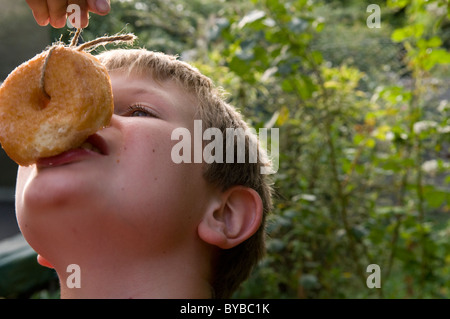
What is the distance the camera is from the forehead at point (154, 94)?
3.88 ft

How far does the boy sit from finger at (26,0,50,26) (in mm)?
228

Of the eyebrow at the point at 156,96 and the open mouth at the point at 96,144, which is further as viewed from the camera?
the eyebrow at the point at 156,96

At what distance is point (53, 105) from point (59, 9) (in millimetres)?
290

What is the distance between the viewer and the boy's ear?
1190mm

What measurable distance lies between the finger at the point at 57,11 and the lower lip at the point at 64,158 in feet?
1.18

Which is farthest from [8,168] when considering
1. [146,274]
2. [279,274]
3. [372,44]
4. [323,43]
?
[372,44]

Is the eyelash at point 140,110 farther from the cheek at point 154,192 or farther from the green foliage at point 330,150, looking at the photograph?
the green foliage at point 330,150

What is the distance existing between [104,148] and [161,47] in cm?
454

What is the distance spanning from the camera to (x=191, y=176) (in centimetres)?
117

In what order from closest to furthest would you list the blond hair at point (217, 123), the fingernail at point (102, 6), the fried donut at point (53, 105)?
1. the fried donut at point (53, 105)
2. the fingernail at point (102, 6)
3. the blond hair at point (217, 123)

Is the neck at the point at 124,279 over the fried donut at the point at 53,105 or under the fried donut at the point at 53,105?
under

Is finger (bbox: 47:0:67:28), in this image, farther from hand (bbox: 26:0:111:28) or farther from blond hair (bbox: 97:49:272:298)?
blond hair (bbox: 97:49:272:298)

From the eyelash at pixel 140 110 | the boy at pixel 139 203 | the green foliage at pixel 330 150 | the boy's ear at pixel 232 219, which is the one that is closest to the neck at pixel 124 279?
the boy at pixel 139 203

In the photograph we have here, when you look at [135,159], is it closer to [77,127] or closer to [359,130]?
[77,127]
